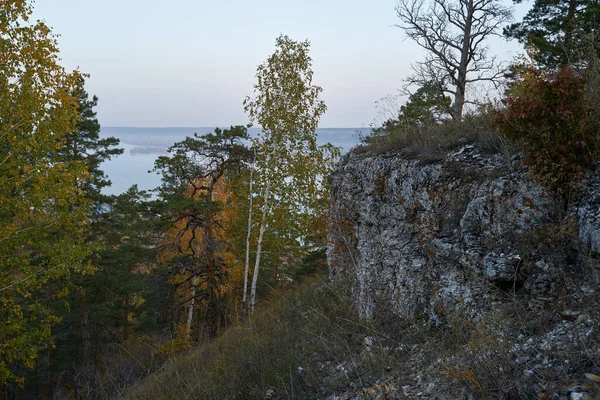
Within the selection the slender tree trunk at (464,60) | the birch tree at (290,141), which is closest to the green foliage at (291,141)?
the birch tree at (290,141)

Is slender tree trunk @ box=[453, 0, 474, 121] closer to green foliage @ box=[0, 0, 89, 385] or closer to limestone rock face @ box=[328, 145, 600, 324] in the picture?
limestone rock face @ box=[328, 145, 600, 324]

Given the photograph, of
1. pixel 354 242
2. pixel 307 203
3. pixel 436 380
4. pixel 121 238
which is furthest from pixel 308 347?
pixel 121 238

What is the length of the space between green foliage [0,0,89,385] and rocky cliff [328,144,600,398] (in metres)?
6.57

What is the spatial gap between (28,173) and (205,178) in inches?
390

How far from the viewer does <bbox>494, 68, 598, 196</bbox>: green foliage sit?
4516 millimetres

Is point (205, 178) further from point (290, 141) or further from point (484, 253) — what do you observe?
point (484, 253)

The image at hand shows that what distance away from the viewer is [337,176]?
10.4m

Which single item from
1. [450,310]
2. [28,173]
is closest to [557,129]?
[450,310]

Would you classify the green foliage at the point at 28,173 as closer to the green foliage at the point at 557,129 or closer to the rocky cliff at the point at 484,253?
the rocky cliff at the point at 484,253

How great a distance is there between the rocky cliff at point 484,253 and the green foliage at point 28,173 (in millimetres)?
6568

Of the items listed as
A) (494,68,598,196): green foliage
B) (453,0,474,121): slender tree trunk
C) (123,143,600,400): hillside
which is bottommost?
(123,143,600,400): hillside

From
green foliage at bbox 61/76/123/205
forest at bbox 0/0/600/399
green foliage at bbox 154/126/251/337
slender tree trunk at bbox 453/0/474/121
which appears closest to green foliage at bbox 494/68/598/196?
forest at bbox 0/0/600/399

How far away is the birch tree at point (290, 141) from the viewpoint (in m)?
15.4

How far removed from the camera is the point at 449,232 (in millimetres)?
5598
